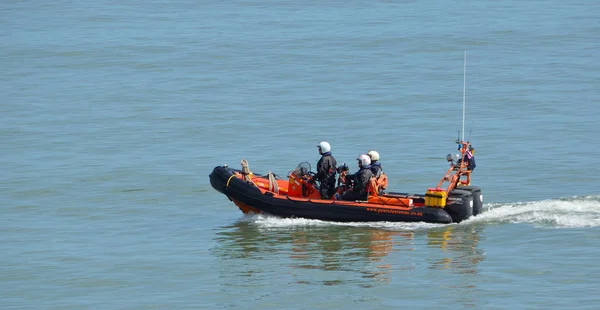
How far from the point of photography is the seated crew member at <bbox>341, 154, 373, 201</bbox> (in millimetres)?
20078

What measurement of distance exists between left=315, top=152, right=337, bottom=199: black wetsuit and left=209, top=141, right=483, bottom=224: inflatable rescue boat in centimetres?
16

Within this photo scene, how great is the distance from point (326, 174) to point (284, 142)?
8.18 metres

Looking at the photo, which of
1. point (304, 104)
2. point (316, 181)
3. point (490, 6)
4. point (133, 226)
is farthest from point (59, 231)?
point (490, 6)

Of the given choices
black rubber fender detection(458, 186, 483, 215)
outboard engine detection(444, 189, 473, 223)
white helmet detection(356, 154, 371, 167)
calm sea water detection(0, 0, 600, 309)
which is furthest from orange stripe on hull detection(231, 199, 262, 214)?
black rubber fender detection(458, 186, 483, 215)

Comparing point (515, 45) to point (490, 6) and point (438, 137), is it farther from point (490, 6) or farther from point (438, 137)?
point (438, 137)

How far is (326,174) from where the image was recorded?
20.5 metres

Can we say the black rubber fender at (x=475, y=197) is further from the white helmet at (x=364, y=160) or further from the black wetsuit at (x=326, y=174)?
the black wetsuit at (x=326, y=174)

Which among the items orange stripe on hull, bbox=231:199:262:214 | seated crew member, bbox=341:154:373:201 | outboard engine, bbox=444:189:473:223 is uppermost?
seated crew member, bbox=341:154:373:201

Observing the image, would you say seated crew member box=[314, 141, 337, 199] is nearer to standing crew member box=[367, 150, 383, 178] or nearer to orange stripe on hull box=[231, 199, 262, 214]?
Result: standing crew member box=[367, 150, 383, 178]

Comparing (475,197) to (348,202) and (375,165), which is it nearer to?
(375,165)

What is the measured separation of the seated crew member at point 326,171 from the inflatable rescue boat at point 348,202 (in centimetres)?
17

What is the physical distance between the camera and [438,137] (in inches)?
1117

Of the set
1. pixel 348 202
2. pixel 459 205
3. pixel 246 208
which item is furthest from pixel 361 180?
pixel 246 208

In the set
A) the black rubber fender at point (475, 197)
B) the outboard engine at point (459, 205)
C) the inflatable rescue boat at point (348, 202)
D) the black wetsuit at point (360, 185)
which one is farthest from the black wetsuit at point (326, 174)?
the black rubber fender at point (475, 197)
